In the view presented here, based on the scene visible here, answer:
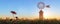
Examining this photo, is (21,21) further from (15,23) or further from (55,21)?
A: (55,21)

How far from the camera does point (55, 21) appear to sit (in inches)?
269

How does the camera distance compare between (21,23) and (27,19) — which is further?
(27,19)

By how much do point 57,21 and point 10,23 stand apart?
2.22 metres

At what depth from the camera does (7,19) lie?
21.3 feet

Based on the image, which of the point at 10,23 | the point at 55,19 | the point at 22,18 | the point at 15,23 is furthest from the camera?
the point at 55,19

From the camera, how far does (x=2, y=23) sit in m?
6.45

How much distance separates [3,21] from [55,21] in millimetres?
2404

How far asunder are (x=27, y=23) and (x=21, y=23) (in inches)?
11.4

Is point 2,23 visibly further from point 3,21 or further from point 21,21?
point 21,21

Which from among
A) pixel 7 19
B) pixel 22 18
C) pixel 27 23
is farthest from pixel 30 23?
pixel 7 19

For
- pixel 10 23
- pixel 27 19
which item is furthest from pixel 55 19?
pixel 10 23

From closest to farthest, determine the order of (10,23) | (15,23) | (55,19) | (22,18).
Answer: (15,23) → (10,23) → (22,18) → (55,19)

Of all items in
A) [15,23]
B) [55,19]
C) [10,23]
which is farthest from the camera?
[55,19]

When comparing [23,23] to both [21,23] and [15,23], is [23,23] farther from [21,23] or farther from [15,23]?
[15,23]
